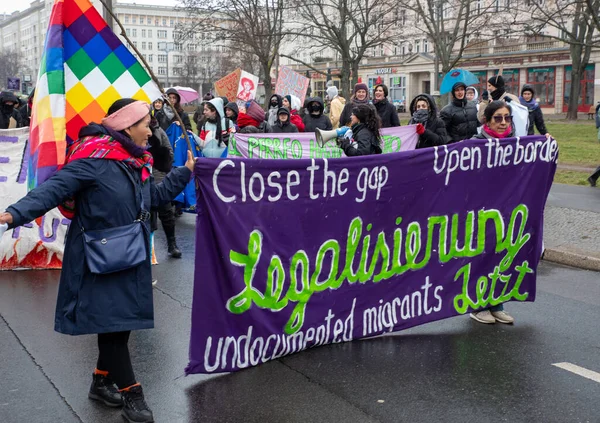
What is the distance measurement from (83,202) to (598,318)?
4.08 m

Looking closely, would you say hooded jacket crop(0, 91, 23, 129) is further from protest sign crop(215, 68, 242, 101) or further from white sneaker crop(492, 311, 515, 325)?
white sneaker crop(492, 311, 515, 325)

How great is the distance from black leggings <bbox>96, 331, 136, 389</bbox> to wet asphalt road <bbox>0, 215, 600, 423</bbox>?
228mm

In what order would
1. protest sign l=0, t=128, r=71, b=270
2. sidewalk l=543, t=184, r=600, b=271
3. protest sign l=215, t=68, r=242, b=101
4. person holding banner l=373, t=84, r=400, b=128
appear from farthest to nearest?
protest sign l=215, t=68, r=242, b=101
person holding banner l=373, t=84, r=400, b=128
sidewalk l=543, t=184, r=600, b=271
protest sign l=0, t=128, r=71, b=270

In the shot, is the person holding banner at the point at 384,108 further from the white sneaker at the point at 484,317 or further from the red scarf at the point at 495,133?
the white sneaker at the point at 484,317

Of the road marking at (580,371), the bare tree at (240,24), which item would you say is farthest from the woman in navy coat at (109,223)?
the bare tree at (240,24)

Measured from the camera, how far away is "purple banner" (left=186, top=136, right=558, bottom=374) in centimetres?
441

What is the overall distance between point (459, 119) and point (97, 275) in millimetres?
6750

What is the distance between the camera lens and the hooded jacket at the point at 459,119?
9.70 metres

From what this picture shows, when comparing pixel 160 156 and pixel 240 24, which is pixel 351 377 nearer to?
pixel 160 156

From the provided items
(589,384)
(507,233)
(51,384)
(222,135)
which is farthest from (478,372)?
(222,135)

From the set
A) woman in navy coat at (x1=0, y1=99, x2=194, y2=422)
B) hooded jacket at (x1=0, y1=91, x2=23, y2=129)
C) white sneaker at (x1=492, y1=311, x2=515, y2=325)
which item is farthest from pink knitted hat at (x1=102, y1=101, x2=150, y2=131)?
hooded jacket at (x1=0, y1=91, x2=23, y2=129)

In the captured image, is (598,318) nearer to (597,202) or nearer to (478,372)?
(478,372)

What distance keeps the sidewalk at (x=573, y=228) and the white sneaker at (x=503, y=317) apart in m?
2.55

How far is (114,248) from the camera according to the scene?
12.4ft
